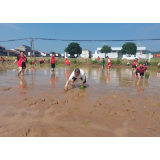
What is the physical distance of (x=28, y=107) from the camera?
349 centimetres

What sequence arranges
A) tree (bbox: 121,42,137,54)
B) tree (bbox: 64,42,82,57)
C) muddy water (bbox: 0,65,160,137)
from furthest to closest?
tree (bbox: 64,42,82,57)
tree (bbox: 121,42,137,54)
muddy water (bbox: 0,65,160,137)

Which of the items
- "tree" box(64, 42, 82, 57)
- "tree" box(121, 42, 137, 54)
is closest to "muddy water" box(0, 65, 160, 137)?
"tree" box(121, 42, 137, 54)

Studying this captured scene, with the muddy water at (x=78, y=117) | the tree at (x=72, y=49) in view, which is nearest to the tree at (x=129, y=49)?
the tree at (x=72, y=49)

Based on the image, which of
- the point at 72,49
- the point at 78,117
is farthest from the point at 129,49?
the point at 78,117

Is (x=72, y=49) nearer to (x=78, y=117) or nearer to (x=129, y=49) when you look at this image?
(x=129, y=49)

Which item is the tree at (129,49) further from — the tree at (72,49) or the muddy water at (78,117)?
the muddy water at (78,117)

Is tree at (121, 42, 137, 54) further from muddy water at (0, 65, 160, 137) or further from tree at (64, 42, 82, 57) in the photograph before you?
muddy water at (0, 65, 160, 137)

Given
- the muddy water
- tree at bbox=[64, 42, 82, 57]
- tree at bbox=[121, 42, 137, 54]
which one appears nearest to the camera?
the muddy water

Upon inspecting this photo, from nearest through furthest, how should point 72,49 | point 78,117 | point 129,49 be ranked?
point 78,117
point 129,49
point 72,49
